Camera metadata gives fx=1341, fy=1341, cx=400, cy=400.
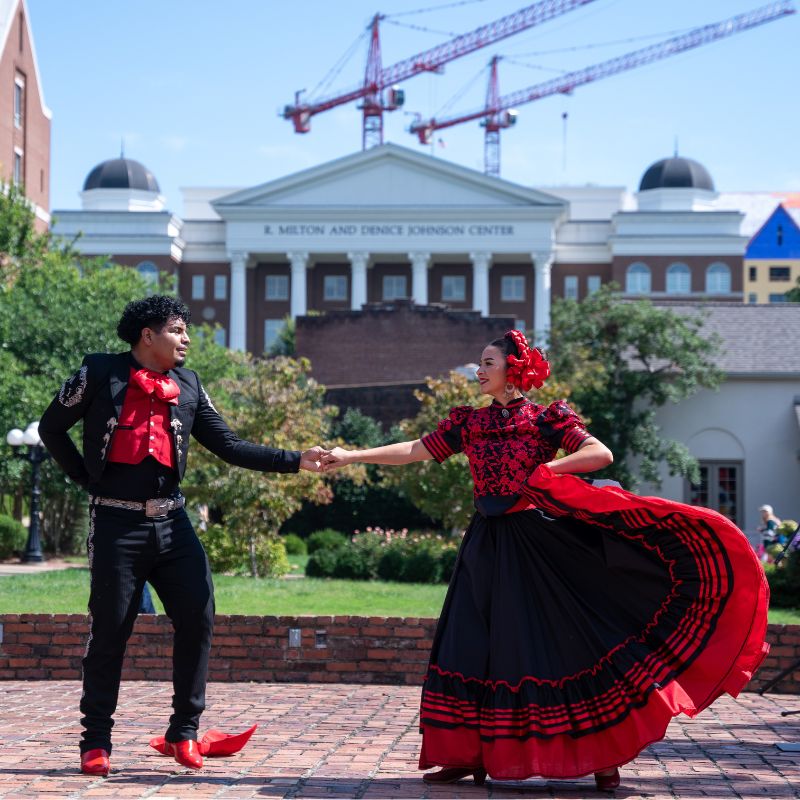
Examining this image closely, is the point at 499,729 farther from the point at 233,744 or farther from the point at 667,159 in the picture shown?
the point at 667,159

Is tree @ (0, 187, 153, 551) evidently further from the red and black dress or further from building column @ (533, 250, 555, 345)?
building column @ (533, 250, 555, 345)

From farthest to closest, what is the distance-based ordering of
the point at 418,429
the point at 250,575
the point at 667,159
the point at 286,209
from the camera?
the point at 667,159 < the point at 286,209 < the point at 418,429 < the point at 250,575

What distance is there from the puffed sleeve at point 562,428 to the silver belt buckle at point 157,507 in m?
1.81

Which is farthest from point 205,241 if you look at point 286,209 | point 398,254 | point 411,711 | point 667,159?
point 411,711

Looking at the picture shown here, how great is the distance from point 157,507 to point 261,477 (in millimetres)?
14611

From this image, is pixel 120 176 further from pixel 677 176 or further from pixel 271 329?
pixel 677 176

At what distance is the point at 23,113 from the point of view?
180 feet

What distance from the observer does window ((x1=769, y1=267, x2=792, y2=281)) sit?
113m

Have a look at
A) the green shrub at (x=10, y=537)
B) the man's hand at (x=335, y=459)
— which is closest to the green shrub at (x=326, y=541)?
the green shrub at (x=10, y=537)

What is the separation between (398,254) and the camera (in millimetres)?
85938

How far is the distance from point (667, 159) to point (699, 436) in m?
60.5

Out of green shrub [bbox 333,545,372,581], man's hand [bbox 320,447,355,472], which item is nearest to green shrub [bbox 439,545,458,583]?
green shrub [bbox 333,545,372,581]

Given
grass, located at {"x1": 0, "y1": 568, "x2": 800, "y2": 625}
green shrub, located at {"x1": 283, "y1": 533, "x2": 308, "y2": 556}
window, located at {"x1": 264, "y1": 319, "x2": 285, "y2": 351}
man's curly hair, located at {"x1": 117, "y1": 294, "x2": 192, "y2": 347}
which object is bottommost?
green shrub, located at {"x1": 283, "y1": 533, "x2": 308, "y2": 556}

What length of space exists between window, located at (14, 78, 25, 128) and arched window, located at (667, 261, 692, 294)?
45.9 m
